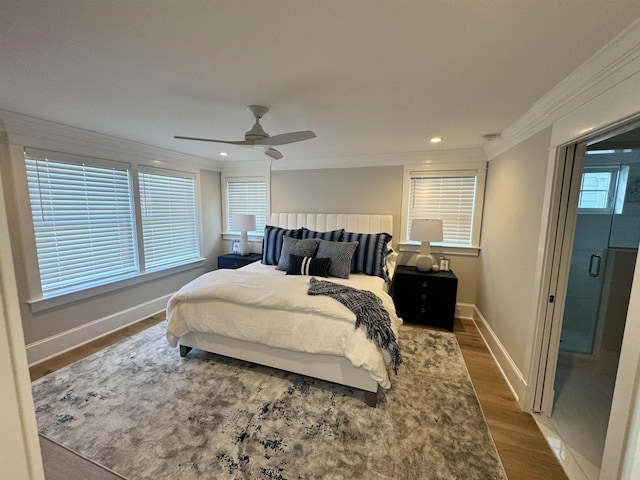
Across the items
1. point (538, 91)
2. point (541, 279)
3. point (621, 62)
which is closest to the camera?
point (621, 62)

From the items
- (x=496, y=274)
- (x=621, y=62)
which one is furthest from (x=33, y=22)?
(x=496, y=274)

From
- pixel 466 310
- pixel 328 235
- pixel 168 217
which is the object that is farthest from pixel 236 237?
pixel 466 310

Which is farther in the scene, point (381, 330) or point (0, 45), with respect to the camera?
point (381, 330)

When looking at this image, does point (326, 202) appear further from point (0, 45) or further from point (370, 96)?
point (0, 45)

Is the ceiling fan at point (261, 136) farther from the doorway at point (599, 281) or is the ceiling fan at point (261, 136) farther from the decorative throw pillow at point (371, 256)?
the doorway at point (599, 281)

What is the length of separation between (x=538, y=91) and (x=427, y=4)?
125cm

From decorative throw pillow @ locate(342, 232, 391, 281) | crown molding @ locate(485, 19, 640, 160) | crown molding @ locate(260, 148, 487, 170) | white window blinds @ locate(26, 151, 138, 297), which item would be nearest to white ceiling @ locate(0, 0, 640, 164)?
crown molding @ locate(485, 19, 640, 160)

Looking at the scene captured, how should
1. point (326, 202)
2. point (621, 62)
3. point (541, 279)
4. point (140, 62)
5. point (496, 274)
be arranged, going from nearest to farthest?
point (621, 62) → point (140, 62) → point (541, 279) → point (496, 274) → point (326, 202)

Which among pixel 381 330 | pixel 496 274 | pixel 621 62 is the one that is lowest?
pixel 381 330

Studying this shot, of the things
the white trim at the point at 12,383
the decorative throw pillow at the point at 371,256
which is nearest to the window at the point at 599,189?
the decorative throw pillow at the point at 371,256

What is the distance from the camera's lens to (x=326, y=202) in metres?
4.27

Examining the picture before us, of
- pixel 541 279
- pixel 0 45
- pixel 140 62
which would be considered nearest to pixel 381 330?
pixel 541 279

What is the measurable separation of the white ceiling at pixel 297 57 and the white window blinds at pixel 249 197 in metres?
2.23

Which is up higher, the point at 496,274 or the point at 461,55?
the point at 461,55
